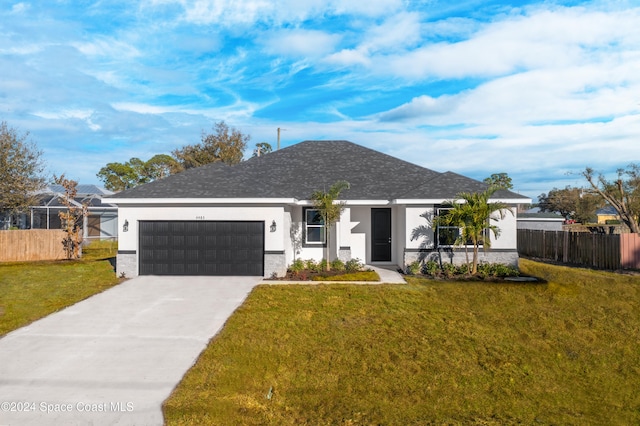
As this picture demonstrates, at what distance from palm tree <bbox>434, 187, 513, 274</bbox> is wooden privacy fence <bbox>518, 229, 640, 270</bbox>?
6.23m

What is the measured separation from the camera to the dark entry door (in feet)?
57.1

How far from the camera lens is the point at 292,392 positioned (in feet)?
20.6

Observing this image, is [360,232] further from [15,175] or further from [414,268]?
[15,175]

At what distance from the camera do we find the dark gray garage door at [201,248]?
1466 centimetres

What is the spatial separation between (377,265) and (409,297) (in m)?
5.56

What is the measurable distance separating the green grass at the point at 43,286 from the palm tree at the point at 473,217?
40.2ft

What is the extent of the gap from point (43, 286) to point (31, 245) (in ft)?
28.1

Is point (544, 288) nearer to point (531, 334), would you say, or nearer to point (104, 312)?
point (531, 334)

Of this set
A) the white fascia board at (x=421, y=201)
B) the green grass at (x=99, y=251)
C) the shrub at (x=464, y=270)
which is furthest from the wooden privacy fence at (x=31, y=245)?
the shrub at (x=464, y=270)

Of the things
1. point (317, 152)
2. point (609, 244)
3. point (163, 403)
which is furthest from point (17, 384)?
point (609, 244)

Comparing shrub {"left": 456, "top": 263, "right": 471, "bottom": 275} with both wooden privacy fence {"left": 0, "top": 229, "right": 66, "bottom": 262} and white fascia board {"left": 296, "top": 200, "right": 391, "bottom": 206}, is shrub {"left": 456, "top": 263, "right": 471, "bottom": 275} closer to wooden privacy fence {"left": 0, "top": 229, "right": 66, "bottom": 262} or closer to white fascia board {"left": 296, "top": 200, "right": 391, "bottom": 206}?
white fascia board {"left": 296, "top": 200, "right": 391, "bottom": 206}

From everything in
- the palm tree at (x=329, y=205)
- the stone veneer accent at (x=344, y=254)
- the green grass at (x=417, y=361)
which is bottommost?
the green grass at (x=417, y=361)

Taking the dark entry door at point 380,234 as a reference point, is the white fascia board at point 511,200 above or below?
above

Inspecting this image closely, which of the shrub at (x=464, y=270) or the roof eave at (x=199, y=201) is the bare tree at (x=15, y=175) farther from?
the shrub at (x=464, y=270)
